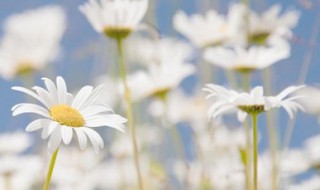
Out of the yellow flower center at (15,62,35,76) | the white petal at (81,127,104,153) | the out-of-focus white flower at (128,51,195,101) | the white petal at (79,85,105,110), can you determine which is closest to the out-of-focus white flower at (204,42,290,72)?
the out-of-focus white flower at (128,51,195,101)

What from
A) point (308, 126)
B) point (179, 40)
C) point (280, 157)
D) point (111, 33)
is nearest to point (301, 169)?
point (280, 157)

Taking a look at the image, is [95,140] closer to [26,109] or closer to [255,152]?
[26,109]

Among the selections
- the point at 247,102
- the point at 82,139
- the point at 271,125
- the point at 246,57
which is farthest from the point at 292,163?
the point at 82,139

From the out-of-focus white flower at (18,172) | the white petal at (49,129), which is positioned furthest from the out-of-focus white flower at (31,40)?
the white petal at (49,129)

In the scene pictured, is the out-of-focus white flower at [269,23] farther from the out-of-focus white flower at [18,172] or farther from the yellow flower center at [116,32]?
the out-of-focus white flower at [18,172]

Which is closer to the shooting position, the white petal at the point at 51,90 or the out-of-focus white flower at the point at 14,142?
the white petal at the point at 51,90
